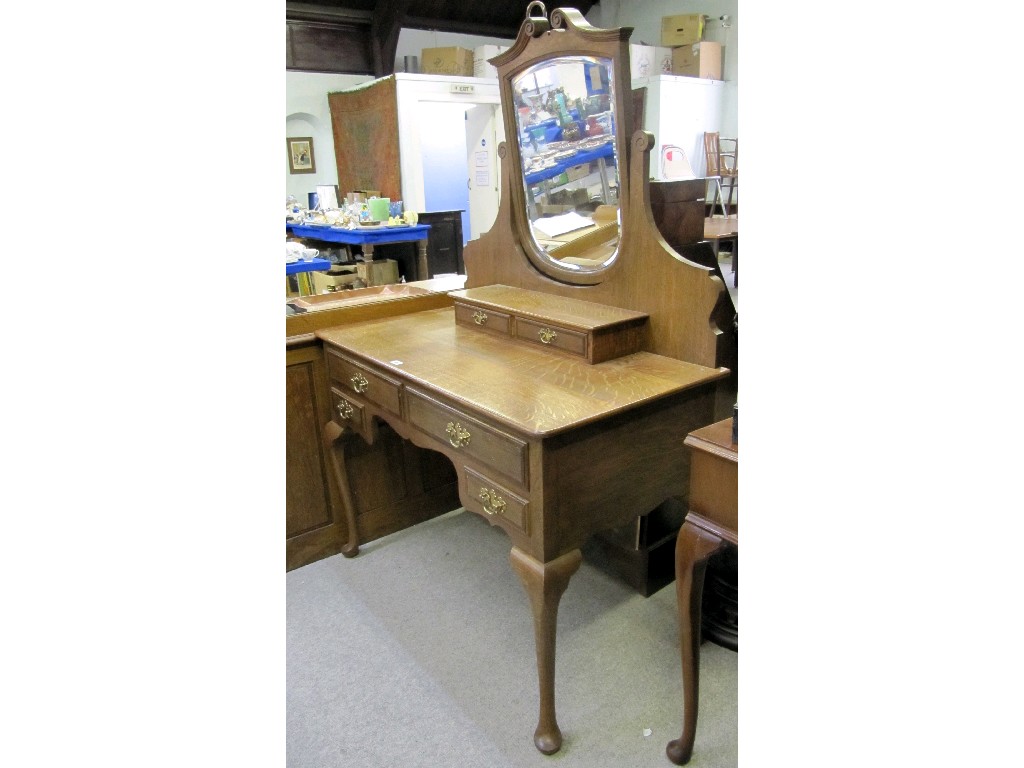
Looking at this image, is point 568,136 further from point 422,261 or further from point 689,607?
point 422,261

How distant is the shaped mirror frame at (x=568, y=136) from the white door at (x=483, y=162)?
4795mm

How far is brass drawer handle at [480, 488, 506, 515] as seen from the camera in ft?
4.86

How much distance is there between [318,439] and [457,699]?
97 centimetres

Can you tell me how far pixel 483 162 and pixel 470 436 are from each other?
6.09 m

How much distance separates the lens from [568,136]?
1834 mm

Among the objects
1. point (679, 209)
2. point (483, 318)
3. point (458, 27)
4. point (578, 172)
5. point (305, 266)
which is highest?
point (458, 27)

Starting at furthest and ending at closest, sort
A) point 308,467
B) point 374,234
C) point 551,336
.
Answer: point 374,234 → point 308,467 → point 551,336

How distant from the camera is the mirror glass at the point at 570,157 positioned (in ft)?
5.66

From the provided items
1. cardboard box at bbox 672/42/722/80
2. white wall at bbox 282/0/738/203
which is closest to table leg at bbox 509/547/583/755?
white wall at bbox 282/0/738/203

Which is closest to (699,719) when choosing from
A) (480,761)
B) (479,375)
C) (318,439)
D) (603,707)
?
(603,707)

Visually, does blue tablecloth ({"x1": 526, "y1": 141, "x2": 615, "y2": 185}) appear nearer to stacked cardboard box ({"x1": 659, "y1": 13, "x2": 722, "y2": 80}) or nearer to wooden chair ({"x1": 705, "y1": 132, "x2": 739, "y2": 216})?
wooden chair ({"x1": 705, "y1": 132, "x2": 739, "y2": 216})

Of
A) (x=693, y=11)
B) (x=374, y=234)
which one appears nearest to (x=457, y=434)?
(x=374, y=234)

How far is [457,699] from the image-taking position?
171cm

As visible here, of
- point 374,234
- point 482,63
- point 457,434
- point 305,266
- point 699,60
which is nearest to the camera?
point 457,434
